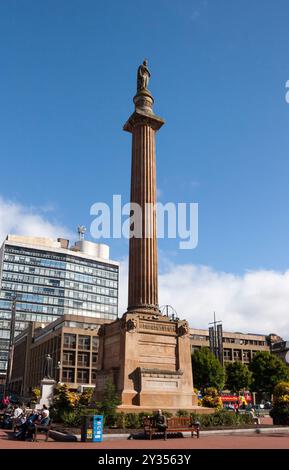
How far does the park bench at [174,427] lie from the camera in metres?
19.9

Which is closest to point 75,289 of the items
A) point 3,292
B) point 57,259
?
point 57,259

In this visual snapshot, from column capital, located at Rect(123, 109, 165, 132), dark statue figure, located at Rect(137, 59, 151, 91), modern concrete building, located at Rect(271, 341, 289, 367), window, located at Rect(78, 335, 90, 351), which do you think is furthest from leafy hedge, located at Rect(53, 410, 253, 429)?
modern concrete building, located at Rect(271, 341, 289, 367)

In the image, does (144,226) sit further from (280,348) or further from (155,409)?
(280,348)

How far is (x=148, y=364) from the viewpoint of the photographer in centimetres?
2744

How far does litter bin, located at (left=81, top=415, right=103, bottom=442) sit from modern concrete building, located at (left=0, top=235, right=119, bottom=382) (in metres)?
112

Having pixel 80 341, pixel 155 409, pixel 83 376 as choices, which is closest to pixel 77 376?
pixel 83 376

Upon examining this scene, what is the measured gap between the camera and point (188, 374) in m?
28.7

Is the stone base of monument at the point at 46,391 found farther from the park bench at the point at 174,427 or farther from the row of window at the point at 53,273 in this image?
the row of window at the point at 53,273

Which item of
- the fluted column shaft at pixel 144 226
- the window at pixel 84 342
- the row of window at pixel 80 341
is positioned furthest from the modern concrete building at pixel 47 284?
the fluted column shaft at pixel 144 226

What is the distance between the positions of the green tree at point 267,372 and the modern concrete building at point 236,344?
28874 millimetres

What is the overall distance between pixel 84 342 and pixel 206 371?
2843 cm

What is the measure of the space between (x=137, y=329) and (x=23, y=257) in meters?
110
